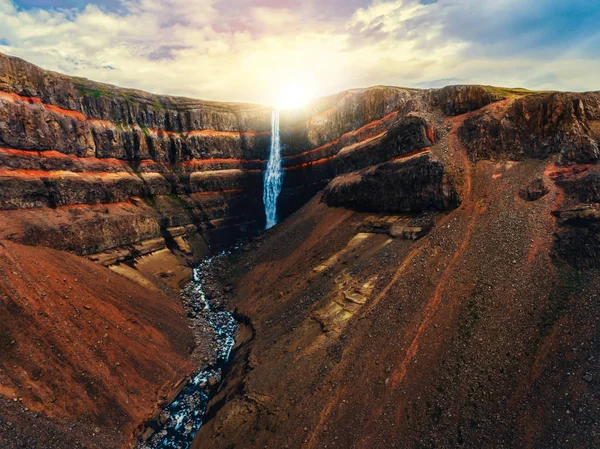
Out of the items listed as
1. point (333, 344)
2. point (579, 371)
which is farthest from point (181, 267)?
point (579, 371)

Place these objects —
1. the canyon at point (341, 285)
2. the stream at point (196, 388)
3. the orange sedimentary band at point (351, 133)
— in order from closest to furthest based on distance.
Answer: the canyon at point (341, 285) → the stream at point (196, 388) → the orange sedimentary band at point (351, 133)

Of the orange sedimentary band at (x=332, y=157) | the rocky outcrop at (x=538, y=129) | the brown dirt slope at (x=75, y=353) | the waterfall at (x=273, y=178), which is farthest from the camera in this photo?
the waterfall at (x=273, y=178)

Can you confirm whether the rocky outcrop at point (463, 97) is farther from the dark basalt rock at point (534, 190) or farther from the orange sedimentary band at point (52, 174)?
the orange sedimentary band at point (52, 174)

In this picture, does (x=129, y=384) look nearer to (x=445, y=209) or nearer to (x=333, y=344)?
(x=333, y=344)

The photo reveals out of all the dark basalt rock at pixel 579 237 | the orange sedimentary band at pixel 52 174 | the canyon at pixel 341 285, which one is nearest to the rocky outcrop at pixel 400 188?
the canyon at pixel 341 285

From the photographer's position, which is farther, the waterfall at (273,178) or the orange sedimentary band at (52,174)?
the waterfall at (273,178)

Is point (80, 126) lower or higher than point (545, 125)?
higher

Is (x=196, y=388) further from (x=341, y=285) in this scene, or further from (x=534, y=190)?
(x=534, y=190)
